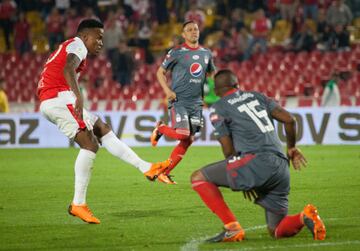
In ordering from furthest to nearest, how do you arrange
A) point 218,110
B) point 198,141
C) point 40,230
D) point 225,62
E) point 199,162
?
point 225,62, point 198,141, point 199,162, point 40,230, point 218,110

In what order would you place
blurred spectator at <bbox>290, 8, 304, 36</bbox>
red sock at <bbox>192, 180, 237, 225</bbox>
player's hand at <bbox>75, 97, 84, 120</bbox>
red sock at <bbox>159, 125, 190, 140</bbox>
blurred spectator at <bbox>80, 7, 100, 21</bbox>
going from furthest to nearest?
blurred spectator at <bbox>80, 7, 100, 21</bbox> → blurred spectator at <bbox>290, 8, 304, 36</bbox> → red sock at <bbox>159, 125, 190, 140</bbox> → player's hand at <bbox>75, 97, 84, 120</bbox> → red sock at <bbox>192, 180, 237, 225</bbox>

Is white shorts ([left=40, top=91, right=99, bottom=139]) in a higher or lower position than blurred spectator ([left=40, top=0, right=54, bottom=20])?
higher

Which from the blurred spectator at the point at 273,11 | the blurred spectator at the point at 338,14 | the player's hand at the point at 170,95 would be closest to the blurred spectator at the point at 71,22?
the blurred spectator at the point at 273,11

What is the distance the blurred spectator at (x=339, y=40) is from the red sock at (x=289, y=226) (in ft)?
61.5

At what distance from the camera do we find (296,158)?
24.6 ft

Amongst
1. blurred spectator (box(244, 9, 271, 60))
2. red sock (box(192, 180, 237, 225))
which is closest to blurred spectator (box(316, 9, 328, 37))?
blurred spectator (box(244, 9, 271, 60))

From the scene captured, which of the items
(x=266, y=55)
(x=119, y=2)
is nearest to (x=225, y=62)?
(x=266, y=55)

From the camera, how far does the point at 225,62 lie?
26.7 metres

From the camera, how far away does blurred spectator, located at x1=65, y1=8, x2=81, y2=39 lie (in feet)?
90.9

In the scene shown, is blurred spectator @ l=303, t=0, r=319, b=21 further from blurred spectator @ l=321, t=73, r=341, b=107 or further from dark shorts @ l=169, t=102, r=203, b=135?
dark shorts @ l=169, t=102, r=203, b=135

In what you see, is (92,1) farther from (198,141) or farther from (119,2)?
(198,141)

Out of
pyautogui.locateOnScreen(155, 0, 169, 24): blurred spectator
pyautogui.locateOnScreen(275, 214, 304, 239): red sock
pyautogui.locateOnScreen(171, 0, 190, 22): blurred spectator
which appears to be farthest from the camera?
pyautogui.locateOnScreen(171, 0, 190, 22): blurred spectator

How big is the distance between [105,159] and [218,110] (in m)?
11.0

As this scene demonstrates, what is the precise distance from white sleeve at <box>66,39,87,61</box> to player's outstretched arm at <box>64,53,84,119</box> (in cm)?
5
